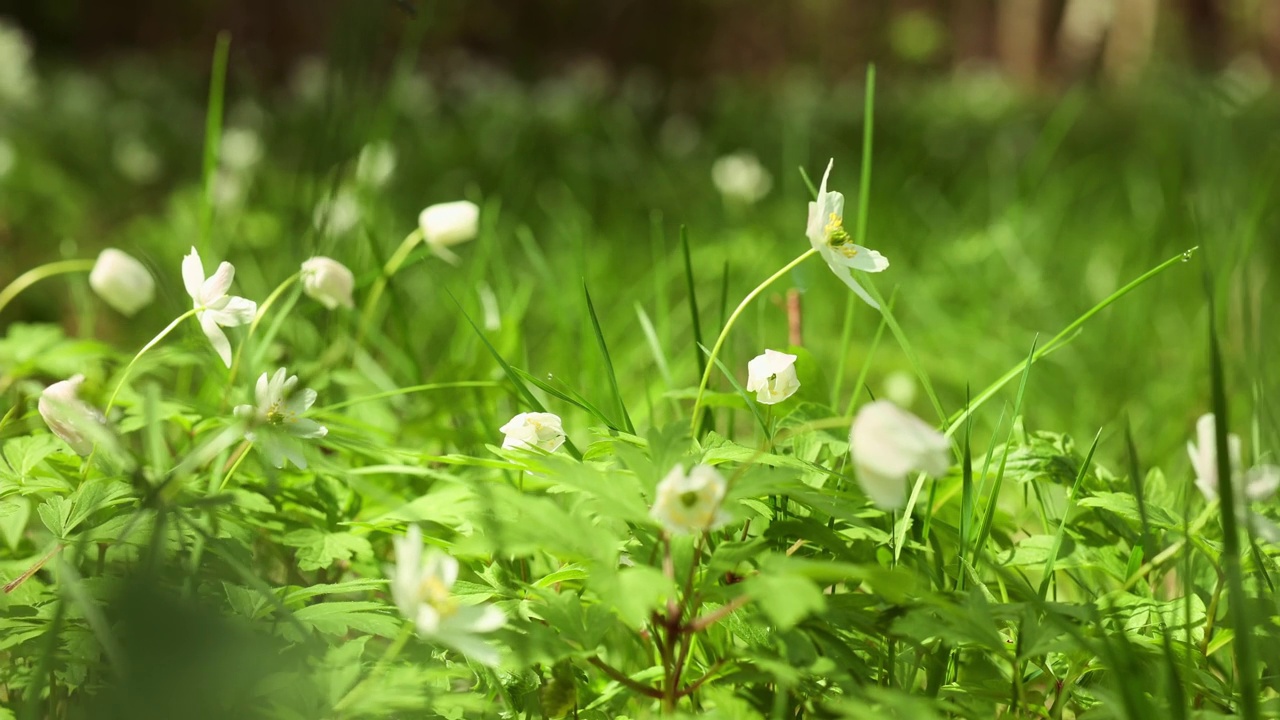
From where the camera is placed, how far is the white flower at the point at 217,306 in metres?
0.78

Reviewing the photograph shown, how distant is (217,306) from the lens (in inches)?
31.2

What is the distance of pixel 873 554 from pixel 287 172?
9.76ft

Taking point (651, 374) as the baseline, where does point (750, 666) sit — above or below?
above

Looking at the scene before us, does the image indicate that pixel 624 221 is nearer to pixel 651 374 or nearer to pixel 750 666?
pixel 651 374

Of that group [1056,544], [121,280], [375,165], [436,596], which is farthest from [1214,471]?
[375,165]

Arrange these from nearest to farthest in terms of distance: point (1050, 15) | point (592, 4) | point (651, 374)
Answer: point (651, 374) → point (592, 4) → point (1050, 15)

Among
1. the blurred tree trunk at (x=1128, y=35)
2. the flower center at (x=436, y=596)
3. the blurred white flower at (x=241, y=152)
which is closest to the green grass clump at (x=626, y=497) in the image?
the flower center at (x=436, y=596)

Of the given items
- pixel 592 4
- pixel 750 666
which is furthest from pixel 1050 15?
pixel 750 666

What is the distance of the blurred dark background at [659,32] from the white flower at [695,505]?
0.59 meters

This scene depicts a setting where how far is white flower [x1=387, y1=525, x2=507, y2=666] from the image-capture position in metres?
0.54

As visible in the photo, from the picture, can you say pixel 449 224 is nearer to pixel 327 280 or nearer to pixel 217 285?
pixel 327 280

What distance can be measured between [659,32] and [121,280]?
792 cm

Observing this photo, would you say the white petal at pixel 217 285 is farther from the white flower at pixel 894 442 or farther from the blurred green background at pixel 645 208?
the white flower at pixel 894 442

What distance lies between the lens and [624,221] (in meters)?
2.89
